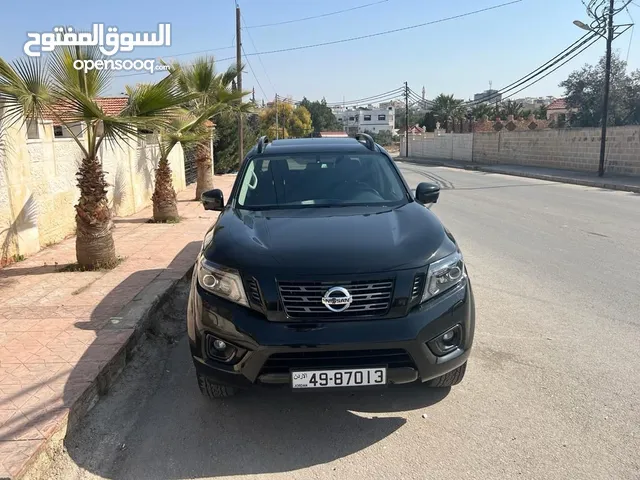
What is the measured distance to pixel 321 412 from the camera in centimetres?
355

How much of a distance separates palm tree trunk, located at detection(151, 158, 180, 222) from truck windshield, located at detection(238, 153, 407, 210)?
6938 mm

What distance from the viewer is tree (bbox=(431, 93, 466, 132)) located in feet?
230

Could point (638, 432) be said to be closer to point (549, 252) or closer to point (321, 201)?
point (321, 201)

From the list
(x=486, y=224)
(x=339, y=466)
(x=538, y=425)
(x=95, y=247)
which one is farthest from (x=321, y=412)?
(x=486, y=224)

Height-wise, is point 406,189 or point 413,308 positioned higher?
point 406,189

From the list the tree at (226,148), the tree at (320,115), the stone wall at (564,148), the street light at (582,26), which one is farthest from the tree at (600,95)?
the tree at (320,115)

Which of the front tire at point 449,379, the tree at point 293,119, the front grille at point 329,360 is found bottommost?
the front tire at point 449,379

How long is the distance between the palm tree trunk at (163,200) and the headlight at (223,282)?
8396 mm

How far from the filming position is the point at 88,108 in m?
6.23

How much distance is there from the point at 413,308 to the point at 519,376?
53.9 inches

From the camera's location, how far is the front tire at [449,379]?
3510mm

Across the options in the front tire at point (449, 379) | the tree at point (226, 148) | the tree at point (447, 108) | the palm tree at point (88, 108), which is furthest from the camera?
the tree at point (447, 108)

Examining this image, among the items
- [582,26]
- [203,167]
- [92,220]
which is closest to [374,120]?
[582,26]

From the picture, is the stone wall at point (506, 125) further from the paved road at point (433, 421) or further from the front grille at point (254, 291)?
the front grille at point (254, 291)
